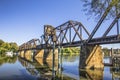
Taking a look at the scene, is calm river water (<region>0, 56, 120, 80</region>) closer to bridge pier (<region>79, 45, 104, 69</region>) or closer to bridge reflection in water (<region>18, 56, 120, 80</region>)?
bridge reflection in water (<region>18, 56, 120, 80</region>)

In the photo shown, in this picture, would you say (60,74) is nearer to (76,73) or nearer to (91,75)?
(76,73)

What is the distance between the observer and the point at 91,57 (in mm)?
60844

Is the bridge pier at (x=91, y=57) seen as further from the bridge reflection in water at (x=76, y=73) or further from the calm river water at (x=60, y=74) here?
the calm river water at (x=60, y=74)

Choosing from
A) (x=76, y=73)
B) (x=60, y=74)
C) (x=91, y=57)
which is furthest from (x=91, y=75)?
(x=91, y=57)

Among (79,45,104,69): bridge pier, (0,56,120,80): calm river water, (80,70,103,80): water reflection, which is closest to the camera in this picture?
(0,56,120,80): calm river water

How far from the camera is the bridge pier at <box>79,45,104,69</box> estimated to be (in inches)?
2379

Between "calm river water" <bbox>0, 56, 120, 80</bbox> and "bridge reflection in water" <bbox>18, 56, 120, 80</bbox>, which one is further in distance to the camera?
"bridge reflection in water" <bbox>18, 56, 120, 80</bbox>

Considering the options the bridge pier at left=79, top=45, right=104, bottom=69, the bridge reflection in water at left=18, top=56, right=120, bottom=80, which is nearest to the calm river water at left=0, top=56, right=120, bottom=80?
the bridge reflection in water at left=18, top=56, right=120, bottom=80

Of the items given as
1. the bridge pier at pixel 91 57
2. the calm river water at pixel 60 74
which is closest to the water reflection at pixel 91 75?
the calm river water at pixel 60 74

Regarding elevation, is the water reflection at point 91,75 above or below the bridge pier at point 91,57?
below

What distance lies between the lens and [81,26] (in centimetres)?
7556

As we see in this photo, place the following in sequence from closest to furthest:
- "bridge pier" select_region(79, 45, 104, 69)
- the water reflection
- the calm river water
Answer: the calm river water → the water reflection → "bridge pier" select_region(79, 45, 104, 69)

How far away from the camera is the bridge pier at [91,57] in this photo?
2379 inches

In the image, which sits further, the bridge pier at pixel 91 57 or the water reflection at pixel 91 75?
the bridge pier at pixel 91 57
